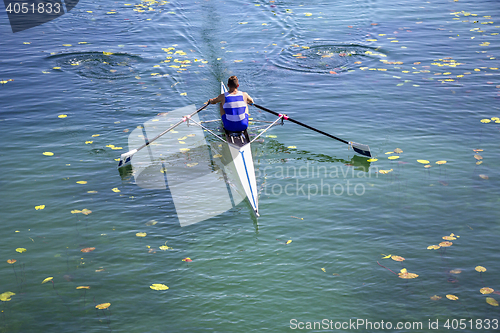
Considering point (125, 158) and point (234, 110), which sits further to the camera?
point (234, 110)

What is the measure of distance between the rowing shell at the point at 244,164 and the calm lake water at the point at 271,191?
32 cm

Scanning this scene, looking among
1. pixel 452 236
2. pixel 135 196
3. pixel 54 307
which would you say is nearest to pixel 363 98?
pixel 452 236

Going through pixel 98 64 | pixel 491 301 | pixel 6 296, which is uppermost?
pixel 98 64

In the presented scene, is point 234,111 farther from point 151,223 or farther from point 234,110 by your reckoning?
point 151,223

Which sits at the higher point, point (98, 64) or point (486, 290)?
point (98, 64)

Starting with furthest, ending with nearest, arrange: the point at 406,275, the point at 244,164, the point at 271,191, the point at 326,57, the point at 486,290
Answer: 1. the point at 326,57
2. the point at 271,191
3. the point at 244,164
4. the point at 406,275
5. the point at 486,290

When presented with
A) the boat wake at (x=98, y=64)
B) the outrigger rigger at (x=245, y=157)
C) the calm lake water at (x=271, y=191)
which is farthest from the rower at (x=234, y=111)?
the boat wake at (x=98, y=64)

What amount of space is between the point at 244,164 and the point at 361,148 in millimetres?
2993

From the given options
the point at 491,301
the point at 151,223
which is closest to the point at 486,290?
the point at 491,301

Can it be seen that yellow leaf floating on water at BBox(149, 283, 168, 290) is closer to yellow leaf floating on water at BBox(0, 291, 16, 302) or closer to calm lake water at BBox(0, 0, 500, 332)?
calm lake water at BBox(0, 0, 500, 332)

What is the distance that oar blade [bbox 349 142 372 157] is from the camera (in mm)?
9531

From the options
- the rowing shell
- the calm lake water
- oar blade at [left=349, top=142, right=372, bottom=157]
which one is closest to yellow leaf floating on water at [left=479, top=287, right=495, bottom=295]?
the calm lake water

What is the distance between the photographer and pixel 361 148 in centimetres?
961

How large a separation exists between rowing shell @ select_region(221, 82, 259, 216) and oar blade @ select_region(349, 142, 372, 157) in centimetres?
252
